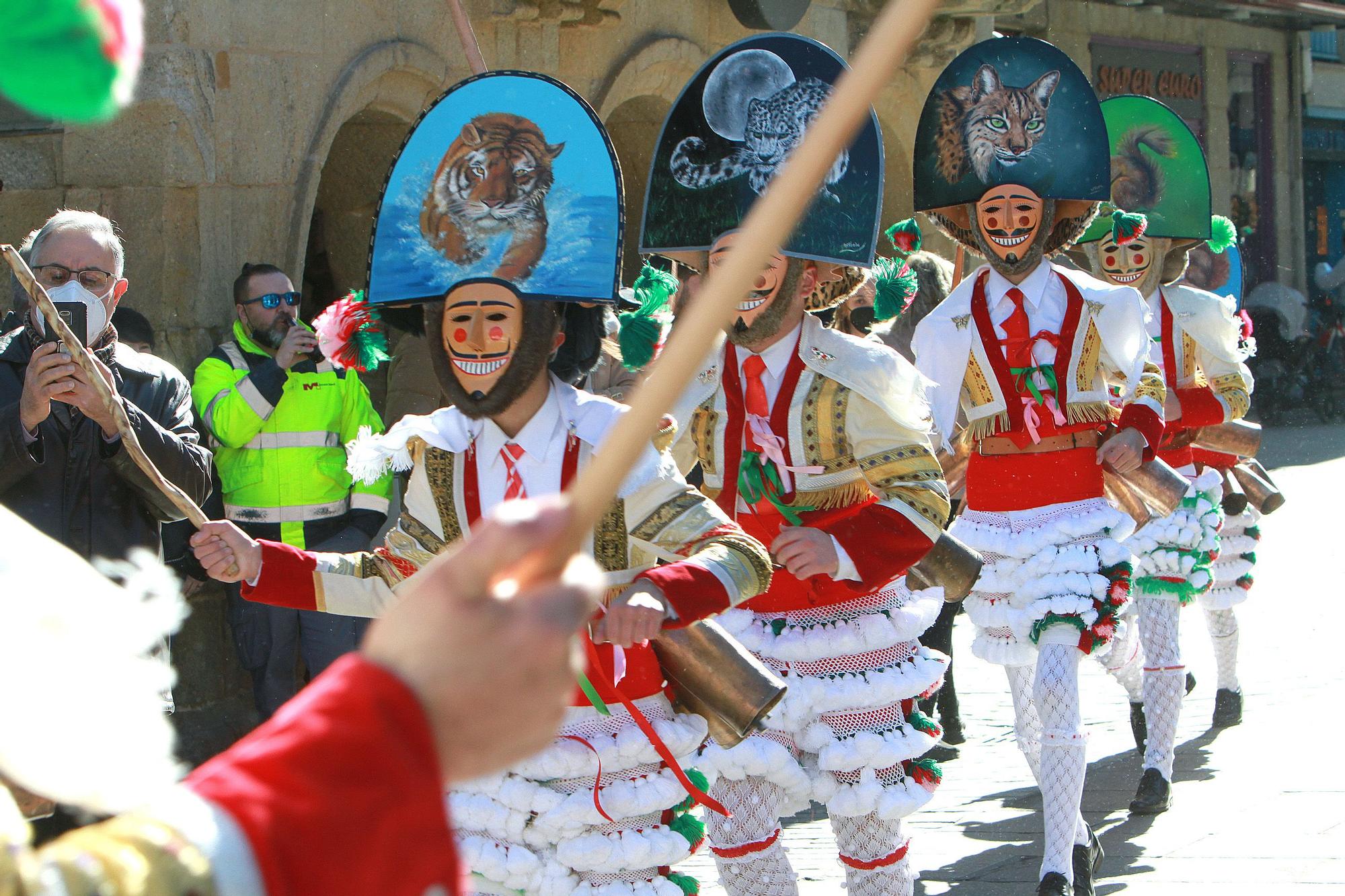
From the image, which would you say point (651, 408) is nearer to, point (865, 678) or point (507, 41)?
point (865, 678)

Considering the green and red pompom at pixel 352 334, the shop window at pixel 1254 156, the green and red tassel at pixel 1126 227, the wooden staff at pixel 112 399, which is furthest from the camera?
the shop window at pixel 1254 156

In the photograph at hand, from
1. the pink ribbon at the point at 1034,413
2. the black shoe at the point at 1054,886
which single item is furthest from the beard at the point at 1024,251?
the black shoe at the point at 1054,886

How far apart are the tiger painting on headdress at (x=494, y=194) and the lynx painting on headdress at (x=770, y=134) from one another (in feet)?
2.87

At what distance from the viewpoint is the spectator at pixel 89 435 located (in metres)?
4.50

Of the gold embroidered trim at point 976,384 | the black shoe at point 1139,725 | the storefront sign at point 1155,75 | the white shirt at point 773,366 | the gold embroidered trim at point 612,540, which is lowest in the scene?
the black shoe at point 1139,725

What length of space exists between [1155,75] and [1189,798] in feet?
45.9

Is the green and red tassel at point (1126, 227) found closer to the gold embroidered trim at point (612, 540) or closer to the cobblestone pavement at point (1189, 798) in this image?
the cobblestone pavement at point (1189, 798)

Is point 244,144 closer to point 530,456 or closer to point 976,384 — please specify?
point 976,384

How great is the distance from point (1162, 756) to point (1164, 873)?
2.57 feet

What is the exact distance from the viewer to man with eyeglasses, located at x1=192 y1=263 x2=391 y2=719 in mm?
6035

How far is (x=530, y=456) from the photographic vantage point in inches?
137

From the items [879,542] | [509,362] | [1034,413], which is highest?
[509,362]

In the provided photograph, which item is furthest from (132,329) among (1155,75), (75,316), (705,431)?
(1155,75)

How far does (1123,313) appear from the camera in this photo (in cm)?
513
